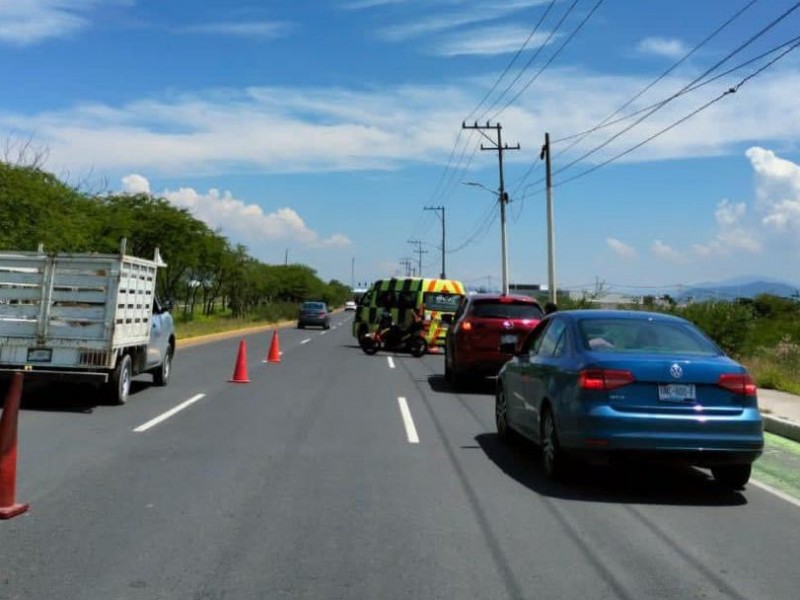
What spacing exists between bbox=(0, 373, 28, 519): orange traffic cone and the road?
3.9 inches

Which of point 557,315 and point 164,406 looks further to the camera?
point 164,406

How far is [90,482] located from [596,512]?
4266 mm

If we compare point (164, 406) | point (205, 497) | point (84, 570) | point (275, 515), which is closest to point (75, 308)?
point (164, 406)

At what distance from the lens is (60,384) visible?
15938mm

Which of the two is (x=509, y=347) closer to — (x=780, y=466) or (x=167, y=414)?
(x=780, y=466)

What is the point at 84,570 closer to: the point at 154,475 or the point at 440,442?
the point at 154,475

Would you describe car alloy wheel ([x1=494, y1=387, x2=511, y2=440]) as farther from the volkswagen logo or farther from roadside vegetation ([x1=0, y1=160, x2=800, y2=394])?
roadside vegetation ([x1=0, y1=160, x2=800, y2=394])

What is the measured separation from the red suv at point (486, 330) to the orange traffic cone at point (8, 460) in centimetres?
1048

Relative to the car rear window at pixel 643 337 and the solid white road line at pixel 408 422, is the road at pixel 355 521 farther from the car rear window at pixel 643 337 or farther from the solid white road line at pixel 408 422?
the car rear window at pixel 643 337

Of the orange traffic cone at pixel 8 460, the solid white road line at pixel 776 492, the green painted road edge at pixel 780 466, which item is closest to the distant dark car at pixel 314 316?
the green painted road edge at pixel 780 466

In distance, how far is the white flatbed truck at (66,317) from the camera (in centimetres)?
1261

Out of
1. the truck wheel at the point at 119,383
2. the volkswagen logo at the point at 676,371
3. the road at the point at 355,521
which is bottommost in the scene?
the road at the point at 355,521

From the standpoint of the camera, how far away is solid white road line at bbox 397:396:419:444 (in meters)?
10.5

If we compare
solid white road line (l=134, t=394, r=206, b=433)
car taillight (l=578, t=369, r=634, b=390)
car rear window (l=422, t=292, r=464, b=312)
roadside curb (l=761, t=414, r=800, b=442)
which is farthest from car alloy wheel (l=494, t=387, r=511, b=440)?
car rear window (l=422, t=292, r=464, b=312)
